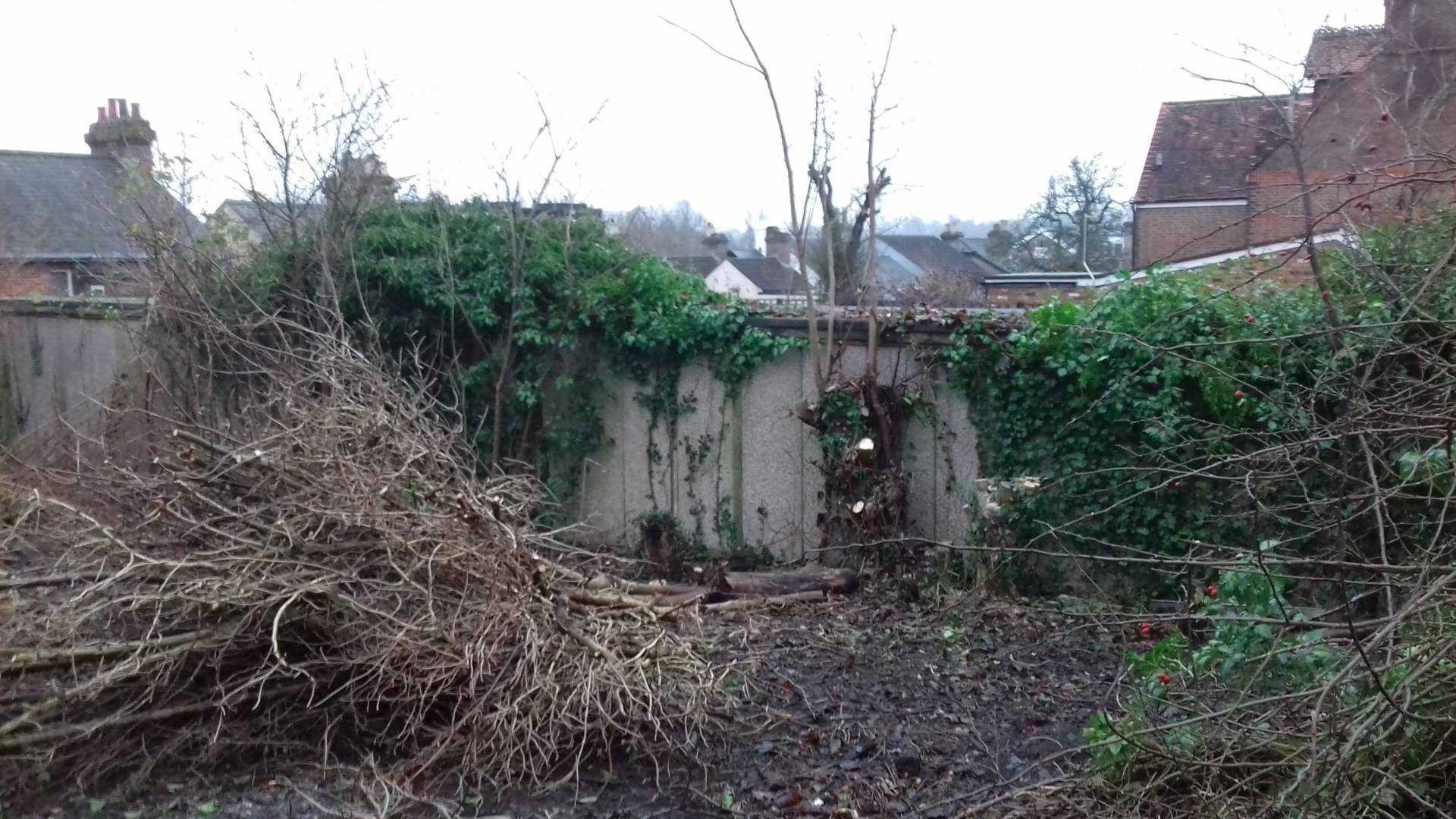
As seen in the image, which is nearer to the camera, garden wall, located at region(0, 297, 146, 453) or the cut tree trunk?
the cut tree trunk

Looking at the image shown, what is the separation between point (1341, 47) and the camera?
6.96 m

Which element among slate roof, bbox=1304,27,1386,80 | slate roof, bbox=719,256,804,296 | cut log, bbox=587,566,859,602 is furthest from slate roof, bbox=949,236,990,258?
cut log, bbox=587,566,859,602

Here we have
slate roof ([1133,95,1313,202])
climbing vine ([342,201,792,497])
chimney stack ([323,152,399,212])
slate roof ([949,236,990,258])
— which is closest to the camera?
climbing vine ([342,201,792,497])

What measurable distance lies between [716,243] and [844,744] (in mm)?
32198

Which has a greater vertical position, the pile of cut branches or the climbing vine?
the climbing vine

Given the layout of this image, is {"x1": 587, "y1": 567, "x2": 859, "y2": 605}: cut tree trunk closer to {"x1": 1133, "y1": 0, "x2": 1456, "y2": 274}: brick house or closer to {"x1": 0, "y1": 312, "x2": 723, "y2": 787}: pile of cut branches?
{"x1": 0, "y1": 312, "x2": 723, "y2": 787}: pile of cut branches

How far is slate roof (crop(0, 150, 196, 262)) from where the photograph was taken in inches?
696

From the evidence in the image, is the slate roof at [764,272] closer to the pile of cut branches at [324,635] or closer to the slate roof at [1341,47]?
the slate roof at [1341,47]

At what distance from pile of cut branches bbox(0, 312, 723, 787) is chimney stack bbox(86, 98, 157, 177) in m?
12.0

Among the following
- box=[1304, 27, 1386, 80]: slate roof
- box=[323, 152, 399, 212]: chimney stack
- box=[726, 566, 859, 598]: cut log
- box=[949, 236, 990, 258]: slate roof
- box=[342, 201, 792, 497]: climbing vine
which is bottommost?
box=[726, 566, 859, 598]: cut log

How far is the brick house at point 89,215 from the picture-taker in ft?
34.9

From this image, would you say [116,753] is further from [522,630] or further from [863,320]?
[863,320]

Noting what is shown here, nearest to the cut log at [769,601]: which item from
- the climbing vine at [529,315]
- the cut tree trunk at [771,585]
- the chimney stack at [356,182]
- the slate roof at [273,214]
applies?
the cut tree trunk at [771,585]

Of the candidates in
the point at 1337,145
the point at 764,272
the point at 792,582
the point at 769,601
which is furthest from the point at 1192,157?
the point at 764,272
